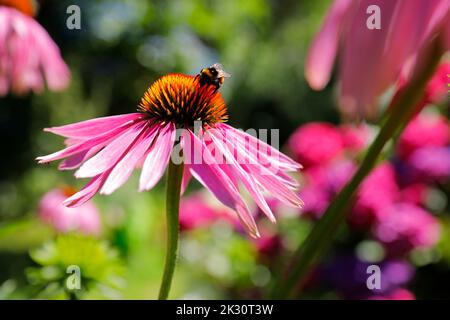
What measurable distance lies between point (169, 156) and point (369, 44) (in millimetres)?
153

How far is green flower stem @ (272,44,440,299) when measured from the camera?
197 millimetres

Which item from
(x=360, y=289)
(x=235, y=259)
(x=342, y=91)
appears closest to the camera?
(x=342, y=91)

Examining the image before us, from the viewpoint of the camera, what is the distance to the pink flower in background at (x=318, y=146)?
3.50 feet

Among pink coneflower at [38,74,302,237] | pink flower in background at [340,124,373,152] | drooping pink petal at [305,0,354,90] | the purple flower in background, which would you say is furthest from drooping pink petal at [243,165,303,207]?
pink flower in background at [340,124,373,152]

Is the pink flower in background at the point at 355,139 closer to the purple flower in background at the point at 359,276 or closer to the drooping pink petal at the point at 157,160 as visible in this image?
the purple flower in background at the point at 359,276

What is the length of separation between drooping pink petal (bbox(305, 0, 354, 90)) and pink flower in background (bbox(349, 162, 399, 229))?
0.66 m

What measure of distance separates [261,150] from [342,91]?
0.17m

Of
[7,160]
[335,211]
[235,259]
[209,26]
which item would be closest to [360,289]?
[235,259]

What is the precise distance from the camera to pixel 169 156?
0.29 metres

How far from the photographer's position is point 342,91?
15 cm

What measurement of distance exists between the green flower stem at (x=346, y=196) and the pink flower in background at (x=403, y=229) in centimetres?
64

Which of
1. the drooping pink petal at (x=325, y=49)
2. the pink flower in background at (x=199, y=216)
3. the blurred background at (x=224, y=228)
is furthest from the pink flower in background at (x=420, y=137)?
the drooping pink petal at (x=325, y=49)
